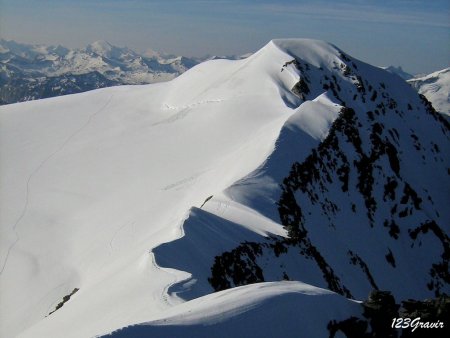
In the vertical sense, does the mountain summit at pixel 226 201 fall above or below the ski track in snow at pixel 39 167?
above

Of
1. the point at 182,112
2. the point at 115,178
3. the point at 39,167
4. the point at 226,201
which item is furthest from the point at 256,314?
the point at 182,112

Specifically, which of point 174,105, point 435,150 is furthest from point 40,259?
point 435,150

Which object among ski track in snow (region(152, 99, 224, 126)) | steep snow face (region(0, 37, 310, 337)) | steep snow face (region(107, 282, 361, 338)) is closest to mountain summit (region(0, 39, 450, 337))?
steep snow face (region(107, 282, 361, 338))

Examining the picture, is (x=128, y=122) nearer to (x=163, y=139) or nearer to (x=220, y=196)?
(x=163, y=139)

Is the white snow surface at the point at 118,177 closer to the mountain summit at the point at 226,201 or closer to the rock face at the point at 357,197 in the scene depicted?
the mountain summit at the point at 226,201

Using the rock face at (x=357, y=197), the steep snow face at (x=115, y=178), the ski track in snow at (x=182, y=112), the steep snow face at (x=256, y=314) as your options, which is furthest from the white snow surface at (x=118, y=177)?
the steep snow face at (x=256, y=314)

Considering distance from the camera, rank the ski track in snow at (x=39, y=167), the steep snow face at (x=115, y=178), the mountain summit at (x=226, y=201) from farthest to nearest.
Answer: the ski track in snow at (x=39, y=167)
the steep snow face at (x=115, y=178)
the mountain summit at (x=226, y=201)

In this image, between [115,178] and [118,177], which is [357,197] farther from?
[115,178]
